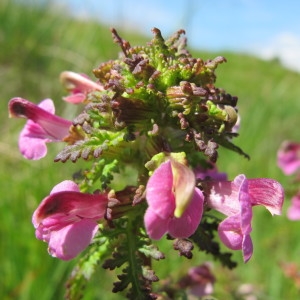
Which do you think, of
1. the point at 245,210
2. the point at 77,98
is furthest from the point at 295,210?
the point at 245,210

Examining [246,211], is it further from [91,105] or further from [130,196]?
[91,105]

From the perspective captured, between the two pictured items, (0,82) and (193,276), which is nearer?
(193,276)

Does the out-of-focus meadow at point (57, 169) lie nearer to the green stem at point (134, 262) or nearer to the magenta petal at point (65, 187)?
the green stem at point (134, 262)

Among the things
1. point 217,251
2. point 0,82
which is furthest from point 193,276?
point 0,82

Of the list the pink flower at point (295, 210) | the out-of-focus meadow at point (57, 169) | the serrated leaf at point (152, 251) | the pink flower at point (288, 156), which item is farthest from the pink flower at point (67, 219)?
the pink flower at point (288, 156)

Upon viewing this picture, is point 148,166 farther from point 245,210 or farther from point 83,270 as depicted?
point 83,270
